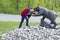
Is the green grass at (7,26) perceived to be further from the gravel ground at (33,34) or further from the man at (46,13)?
the man at (46,13)

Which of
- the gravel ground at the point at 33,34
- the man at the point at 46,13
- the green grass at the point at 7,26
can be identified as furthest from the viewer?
the green grass at the point at 7,26

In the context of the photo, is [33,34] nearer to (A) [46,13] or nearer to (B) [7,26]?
(A) [46,13]

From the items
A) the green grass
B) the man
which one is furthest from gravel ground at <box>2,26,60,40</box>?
the green grass

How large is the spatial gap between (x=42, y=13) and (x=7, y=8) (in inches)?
157

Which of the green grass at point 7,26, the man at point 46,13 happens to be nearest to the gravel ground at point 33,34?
the man at point 46,13

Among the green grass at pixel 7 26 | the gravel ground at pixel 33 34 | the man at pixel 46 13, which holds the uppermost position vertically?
the man at pixel 46 13

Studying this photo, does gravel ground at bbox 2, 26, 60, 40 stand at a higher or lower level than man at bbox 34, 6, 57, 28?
lower

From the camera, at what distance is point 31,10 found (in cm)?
920

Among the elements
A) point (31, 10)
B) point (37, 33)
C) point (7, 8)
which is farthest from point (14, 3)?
point (37, 33)

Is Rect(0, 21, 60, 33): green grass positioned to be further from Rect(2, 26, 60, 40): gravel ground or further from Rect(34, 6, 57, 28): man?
Rect(34, 6, 57, 28): man

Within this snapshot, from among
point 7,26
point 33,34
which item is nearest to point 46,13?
point 33,34

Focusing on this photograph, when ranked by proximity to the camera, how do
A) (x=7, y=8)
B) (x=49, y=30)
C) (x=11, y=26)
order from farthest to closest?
1. (x=7, y=8)
2. (x=11, y=26)
3. (x=49, y=30)

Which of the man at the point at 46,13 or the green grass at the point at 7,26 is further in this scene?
the green grass at the point at 7,26

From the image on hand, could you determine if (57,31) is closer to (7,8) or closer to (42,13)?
(42,13)
